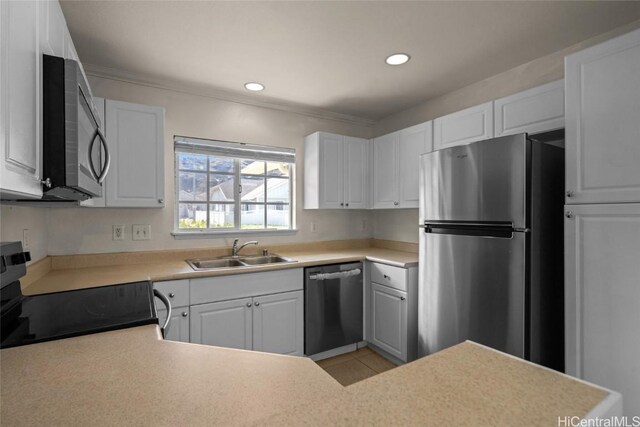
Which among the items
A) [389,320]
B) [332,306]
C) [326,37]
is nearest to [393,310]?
[389,320]

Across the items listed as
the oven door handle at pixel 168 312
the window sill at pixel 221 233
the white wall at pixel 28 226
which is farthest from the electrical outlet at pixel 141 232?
the oven door handle at pixel 168 312

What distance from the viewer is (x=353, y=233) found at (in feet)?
12.0

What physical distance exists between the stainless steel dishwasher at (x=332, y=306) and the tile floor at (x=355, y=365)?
13 cm

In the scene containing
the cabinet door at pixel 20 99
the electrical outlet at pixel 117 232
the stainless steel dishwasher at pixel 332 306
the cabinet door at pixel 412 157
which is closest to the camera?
the cabinet door at pixel 20 99

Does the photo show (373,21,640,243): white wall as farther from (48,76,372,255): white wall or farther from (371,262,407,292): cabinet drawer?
(371,262,407,292): cabinet drawer

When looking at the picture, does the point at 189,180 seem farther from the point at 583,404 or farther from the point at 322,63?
the point at 583,404

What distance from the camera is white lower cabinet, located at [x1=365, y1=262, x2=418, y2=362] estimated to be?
2.49m

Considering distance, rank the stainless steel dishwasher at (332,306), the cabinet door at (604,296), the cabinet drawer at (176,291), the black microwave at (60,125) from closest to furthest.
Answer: the black microwave at (60,125) < the cabinet door at (604,296) < the cabinet drawer at (176,291) < the stainless steel dishwasher at (332,306)

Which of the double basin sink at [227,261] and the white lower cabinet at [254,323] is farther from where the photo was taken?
the double basin sink at [227,261]

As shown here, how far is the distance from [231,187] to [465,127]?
210 cm

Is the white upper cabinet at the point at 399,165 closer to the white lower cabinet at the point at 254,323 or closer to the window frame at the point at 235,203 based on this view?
the window frame at the point at 235,203

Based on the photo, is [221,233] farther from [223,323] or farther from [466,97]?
[466,97]

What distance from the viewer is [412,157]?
2807mm

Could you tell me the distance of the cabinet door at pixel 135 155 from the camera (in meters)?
2.15
